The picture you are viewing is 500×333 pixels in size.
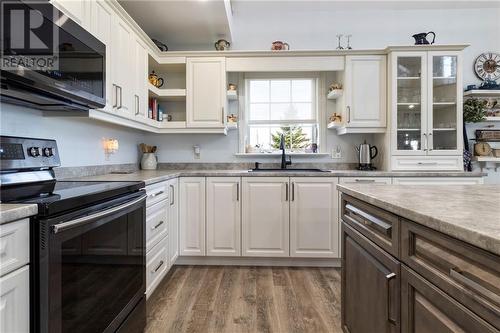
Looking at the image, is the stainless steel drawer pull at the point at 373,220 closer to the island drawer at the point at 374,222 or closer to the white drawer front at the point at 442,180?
the island drawer at the point at 374,222

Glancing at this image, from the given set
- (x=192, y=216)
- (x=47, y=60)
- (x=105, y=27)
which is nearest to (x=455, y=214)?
(x=47, y=60)

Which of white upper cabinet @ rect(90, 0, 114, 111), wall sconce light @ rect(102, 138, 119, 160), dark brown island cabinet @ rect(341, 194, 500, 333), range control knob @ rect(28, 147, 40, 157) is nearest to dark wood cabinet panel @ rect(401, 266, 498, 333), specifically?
dark brown island cabinet @ rect(341, 194, 500, 333)

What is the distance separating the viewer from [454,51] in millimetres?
2998

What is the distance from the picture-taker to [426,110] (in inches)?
118

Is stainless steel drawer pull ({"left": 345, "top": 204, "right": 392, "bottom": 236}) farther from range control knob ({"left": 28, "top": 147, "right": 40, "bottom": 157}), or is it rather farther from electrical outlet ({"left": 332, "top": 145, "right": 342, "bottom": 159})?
electrical outlet ({"left": 332, "top": 145, "right": 342, "bottom": 159})

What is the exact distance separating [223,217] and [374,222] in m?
1.91

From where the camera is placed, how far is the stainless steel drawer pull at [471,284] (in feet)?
1.92

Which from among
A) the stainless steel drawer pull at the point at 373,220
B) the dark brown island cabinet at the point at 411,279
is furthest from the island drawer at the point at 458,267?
the stainless steel drawer pull at the point at 373,220

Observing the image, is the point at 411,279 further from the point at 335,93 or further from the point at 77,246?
the point at 335,93

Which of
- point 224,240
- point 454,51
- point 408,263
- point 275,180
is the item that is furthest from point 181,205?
point 454,51

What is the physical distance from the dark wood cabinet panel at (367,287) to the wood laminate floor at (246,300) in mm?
455

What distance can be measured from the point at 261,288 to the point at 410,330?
164 centimetres

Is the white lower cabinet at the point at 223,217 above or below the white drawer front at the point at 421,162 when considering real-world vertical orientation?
below

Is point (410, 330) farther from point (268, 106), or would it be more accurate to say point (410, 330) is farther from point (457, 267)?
point (268, 106)
